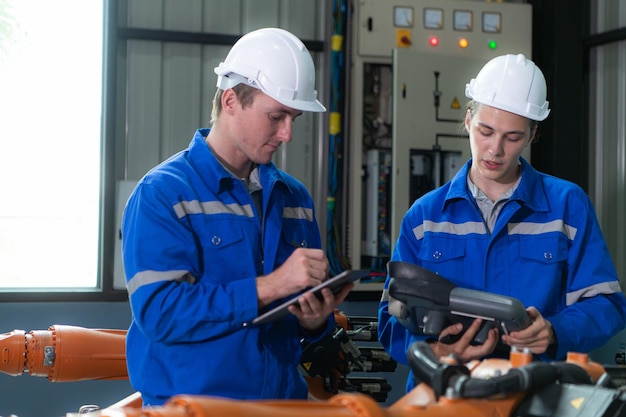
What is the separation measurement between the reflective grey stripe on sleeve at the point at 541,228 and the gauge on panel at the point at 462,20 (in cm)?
314

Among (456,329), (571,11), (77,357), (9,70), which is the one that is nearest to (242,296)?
(456,329)

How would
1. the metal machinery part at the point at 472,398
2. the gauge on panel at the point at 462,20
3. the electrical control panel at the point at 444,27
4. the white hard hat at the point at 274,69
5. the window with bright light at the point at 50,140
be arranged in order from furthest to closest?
the gauge on panel at the point at 462,20 → the electrical control panel at the point at 444,27 → the window with bright light at the point at 50,140 → the white hard hat at the point at 274,69 → the metal machinery part at the point at 472,398

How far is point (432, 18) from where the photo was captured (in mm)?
5102

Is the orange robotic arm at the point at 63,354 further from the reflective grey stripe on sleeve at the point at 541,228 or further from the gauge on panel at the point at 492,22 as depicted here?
the gauge on panel at the point at 492,22

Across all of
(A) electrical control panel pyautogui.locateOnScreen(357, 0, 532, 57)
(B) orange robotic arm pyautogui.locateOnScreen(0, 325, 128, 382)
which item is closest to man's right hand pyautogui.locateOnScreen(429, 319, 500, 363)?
(B) orange robotic arm pyautogui.locateOnScreen(0, 325, 128, 382)

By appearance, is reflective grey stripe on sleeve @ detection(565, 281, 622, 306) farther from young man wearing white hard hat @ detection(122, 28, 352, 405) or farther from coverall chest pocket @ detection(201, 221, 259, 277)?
coverall chest pocket @ detection(201, 221, 259, 277)

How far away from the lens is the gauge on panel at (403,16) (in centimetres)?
505

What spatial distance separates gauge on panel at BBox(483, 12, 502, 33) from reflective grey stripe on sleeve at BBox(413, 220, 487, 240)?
125 inches

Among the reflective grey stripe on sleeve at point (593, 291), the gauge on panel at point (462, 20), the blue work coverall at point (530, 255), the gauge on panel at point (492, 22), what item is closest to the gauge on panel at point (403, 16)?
the gauge on panel at point (462, 20)

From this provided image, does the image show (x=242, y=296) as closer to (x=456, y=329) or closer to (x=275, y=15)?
(x=456, y=329)

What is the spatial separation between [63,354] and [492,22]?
11.4 feet

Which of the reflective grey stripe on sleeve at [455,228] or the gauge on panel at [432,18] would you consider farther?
the gauge on panel at [432,18]

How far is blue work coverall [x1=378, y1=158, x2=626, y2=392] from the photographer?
84.7 inches

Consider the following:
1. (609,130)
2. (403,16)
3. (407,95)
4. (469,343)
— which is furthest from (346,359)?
(609,130)
